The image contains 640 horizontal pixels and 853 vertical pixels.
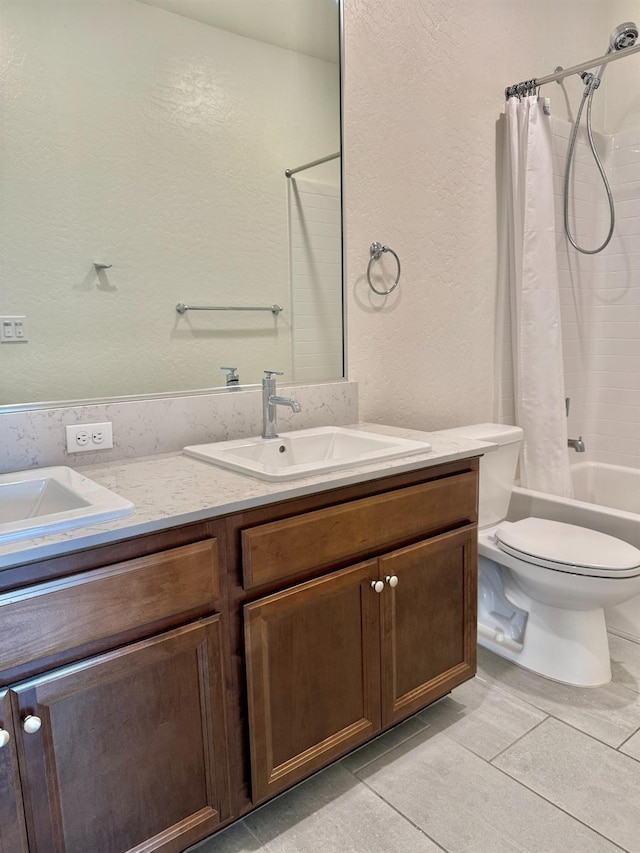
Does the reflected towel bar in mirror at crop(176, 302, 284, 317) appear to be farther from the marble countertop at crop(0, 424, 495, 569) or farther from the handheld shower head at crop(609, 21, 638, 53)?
the handheld shower head at crop(609, 21, 638, 53)

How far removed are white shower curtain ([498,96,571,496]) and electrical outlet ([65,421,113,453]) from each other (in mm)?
1717

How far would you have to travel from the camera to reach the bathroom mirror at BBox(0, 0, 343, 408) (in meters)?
1.55

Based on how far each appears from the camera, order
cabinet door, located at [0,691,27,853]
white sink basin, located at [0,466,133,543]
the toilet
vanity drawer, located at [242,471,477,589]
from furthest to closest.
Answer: the toilet, vanity drawer, located at [242,471,477,589], white sink basin, located at [0,466,133,543], cabinet door, located at [0,691,27,853]

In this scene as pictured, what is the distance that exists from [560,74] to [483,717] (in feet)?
7.75

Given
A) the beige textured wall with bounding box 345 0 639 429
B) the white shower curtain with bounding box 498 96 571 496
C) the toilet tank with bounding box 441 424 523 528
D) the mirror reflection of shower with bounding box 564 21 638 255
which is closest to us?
the beige textured wall with bounding box 345 0 639 429

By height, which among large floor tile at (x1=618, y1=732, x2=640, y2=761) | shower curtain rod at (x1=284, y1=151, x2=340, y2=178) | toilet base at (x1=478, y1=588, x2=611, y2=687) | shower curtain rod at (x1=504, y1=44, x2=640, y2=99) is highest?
shower curtain rod at (x1=504, y1=44, x2=640, y2=99)

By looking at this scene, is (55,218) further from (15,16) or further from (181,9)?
(181,9)

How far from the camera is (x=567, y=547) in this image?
1967 mm

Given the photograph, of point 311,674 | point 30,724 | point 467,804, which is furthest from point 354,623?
point 30,724

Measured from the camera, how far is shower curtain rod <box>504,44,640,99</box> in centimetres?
225

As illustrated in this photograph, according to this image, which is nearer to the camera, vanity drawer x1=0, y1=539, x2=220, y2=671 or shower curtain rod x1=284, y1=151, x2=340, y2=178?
vanity drawer x1=0, y1=539, x2=220, y2=671

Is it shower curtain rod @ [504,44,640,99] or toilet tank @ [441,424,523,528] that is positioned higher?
shower curtain rod @ [504,44,640,99]

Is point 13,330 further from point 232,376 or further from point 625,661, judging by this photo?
point 625,661

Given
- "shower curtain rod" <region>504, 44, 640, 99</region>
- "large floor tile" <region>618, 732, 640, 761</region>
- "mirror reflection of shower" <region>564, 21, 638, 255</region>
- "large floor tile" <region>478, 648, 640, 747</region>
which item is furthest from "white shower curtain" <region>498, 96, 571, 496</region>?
"large floor tile" <region>618, 732, 640, 761</region>
